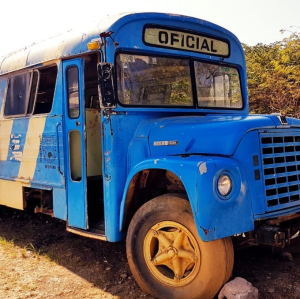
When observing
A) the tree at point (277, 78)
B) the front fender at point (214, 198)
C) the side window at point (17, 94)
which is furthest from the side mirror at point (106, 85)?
the tree at point (277, 78)

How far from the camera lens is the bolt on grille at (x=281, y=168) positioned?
10.1 feet

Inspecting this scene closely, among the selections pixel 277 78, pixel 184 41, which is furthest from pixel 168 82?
pixel 277 78

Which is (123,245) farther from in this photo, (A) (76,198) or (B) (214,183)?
(B) (214,183)

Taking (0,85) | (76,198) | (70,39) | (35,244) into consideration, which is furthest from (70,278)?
(0,85)

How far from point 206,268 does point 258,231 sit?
51 centimetres

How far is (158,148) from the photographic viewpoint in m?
3.44

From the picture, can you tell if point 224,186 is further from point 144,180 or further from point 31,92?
point 31,92

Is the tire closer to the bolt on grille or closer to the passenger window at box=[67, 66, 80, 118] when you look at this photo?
the bolt on grille

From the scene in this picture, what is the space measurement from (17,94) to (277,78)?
24.6ft

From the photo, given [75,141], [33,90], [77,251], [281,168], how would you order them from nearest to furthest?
[281,168]
[75,141]
[77,251]
[33,90]

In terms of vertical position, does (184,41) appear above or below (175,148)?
above

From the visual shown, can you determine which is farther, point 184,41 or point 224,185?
point 184,41

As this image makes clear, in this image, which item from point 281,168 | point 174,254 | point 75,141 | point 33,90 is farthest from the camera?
point 33,90

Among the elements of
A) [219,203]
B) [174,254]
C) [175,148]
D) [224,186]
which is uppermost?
[175,148]
